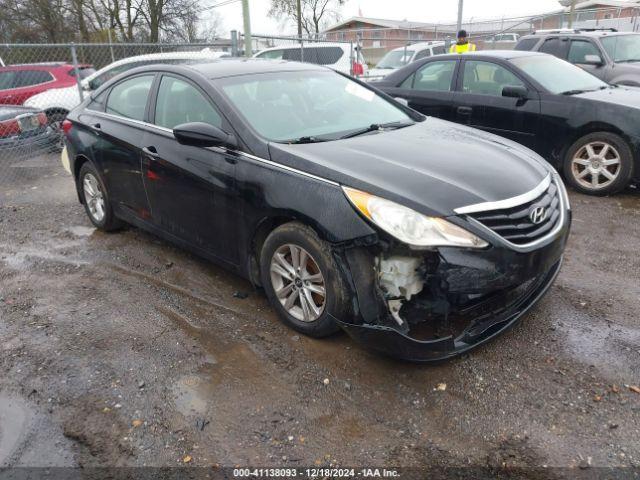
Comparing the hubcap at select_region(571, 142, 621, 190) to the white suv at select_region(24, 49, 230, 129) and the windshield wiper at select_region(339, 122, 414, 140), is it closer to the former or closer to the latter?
the windshield wiper at select_region(339, 122, 414, 140)

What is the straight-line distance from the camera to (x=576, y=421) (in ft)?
8.09

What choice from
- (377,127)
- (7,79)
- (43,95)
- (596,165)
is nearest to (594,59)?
(596,165)

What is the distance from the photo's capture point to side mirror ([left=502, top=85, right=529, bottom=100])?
6121mm

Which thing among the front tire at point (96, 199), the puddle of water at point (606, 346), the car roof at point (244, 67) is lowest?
the puddle of water at point (606, 346)

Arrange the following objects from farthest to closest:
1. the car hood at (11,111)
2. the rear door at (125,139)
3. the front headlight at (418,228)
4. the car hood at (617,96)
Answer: the car hood at (11,111) → the car hood at (617,96) → the rear door at (125,139) → the front headlight at (418,228)

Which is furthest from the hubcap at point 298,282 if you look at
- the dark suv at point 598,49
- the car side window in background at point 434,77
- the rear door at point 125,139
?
the dark suv at point 598,49

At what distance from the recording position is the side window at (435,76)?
22.8 feet

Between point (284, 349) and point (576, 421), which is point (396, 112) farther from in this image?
point (576, 421)

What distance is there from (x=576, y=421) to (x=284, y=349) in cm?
163

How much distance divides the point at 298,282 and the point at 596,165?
439 cm

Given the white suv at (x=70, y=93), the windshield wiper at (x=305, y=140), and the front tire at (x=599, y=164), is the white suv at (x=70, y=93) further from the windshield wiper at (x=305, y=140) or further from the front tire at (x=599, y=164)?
the windshield wiper at (x=305, y=140)

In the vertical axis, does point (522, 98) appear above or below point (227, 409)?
above

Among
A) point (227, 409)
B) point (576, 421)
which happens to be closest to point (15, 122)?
point (227, 409)

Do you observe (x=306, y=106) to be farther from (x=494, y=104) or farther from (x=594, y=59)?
(x=594, y=59)
